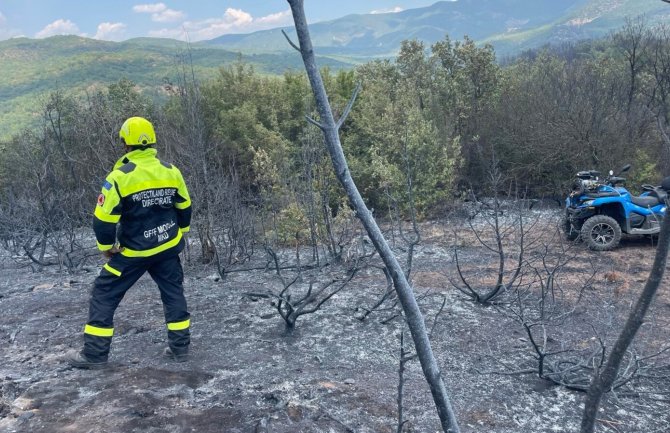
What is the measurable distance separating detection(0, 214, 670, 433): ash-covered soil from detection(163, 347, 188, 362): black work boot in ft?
0.19

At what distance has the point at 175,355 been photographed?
4055 millimetres

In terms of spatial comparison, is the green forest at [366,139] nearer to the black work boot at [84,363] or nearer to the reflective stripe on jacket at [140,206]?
the reflective stripe on jacket at [140,206]

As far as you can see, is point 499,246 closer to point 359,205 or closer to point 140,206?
point 140,206

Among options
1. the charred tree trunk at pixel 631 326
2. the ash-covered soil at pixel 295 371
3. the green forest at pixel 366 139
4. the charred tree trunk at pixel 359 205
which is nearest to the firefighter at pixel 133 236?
the ash-covered soil at pixel 295 371

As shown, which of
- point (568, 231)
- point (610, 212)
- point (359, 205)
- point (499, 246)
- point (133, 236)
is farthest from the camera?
point (568, 231)

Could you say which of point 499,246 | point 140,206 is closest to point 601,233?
point 499,246

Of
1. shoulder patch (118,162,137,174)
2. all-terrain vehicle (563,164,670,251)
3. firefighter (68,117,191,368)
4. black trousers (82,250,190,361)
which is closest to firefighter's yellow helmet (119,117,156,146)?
firefighter (68,117,191,368)

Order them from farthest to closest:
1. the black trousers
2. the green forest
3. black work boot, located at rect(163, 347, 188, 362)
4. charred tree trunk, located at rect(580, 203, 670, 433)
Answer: the green forest → black work boot, located at rect(163, 347, 188, 362) → the black trousers → charred tree trunk, located at rect(580, 203, 670, 433)

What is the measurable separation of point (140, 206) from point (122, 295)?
0.74 m

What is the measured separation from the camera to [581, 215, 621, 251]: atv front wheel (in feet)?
25.5

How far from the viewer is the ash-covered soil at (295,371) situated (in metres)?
3.18

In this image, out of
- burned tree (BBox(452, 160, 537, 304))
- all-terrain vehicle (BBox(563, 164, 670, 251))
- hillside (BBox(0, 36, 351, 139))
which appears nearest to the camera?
burned tree (BBox(452, 160, 537, 304))

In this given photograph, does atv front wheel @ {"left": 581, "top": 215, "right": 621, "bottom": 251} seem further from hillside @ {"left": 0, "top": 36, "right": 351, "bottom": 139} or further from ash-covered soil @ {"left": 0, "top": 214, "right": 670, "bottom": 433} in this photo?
hillside @ {"left": 0, "top": 36, "right": 351, "bottom": 139}

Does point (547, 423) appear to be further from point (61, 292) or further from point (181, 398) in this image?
point (61, 292)
